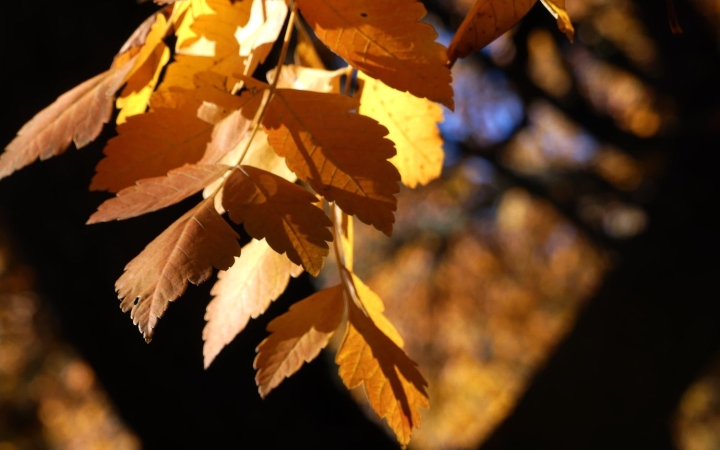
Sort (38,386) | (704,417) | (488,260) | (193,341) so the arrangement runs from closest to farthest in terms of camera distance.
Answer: (193,341) → (704,417) → (38,386) → (488,260)

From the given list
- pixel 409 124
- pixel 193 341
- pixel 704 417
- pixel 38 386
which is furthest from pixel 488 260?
pixel 409 124

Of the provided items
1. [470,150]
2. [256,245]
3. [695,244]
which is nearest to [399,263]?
[470,150]

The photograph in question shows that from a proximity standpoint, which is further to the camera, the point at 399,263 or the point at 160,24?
the point at 399,263

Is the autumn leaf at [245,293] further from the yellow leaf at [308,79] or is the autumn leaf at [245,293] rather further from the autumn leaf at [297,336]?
the yellow leaf at [308,79]

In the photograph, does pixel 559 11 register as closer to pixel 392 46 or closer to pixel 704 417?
pixel 392 46

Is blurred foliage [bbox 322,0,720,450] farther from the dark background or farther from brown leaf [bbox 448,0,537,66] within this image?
brown leaf [bbox 448,0,537,66]

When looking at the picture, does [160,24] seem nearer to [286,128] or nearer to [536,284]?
[286,128]

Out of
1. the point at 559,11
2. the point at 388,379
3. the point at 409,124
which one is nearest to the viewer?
the point at 559,11
